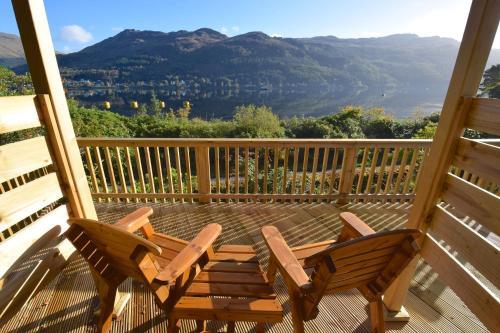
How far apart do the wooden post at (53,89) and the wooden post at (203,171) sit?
159cm

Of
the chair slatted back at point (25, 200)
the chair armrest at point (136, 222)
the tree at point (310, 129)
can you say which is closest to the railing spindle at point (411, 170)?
the chair armrest at point (136, 222)

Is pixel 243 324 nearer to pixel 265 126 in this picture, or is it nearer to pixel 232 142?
pixel 232 142

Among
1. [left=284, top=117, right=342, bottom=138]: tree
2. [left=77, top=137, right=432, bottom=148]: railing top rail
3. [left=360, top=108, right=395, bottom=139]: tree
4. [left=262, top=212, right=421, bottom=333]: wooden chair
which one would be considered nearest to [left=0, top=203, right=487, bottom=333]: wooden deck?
[left=262, top=212, right=421, bottom=333]: wooden chair

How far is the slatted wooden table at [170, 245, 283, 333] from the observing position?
1.32 metres

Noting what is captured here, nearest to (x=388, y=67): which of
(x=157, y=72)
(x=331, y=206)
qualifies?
(x=157, y=72)

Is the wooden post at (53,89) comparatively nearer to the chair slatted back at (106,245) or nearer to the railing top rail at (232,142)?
the chair slatted back at (106,245)

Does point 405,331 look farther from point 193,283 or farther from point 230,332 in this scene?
point 193,283

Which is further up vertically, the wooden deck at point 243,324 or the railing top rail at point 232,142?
Result: the railing top rail at point 232,142

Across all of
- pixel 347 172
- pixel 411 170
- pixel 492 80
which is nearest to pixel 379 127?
pixel 492 80

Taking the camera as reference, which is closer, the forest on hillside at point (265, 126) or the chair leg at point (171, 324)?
the chair leg at point (171, 324)

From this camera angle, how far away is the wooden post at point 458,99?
116 centimetres

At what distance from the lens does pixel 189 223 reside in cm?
312

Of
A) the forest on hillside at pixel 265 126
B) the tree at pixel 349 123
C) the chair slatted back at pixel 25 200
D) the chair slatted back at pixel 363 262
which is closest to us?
the chair slatted back at pixel 363 262

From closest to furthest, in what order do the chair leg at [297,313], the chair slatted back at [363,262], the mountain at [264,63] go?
the chair slatted back at [363,262], the chair leg at [297,313], the mountain at [264,63]
